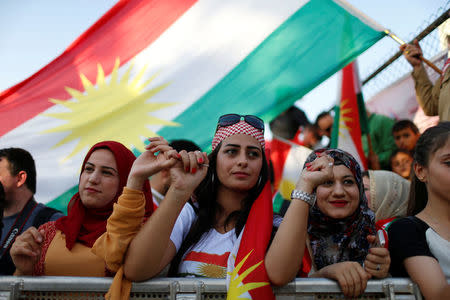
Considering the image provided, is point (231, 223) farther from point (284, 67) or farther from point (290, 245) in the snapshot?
point (284, 67)

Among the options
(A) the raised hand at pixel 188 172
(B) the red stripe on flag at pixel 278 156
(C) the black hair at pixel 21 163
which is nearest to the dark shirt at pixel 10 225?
(C) the black hair at pixel 21 163

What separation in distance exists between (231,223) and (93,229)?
76cm

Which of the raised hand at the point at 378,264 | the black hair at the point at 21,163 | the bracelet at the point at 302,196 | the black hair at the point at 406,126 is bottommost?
the raised hand at the point at 378,264

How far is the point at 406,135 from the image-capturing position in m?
4.96

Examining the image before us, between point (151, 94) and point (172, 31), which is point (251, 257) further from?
point (172, 31)

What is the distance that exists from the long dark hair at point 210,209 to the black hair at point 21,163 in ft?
6.21

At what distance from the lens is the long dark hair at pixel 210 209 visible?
204 cm

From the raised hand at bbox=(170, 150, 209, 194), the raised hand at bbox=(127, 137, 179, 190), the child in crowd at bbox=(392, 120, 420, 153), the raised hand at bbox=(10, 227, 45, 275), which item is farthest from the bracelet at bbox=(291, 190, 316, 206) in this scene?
the child in crowd at bbox=(392, 120, 420, 153)

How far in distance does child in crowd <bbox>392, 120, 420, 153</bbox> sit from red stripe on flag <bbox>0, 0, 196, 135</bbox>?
2.93 meters

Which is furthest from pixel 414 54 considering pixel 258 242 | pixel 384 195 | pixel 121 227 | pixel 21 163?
pixel 21 163

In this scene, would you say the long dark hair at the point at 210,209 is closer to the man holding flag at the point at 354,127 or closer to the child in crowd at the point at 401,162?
the man holding flag at the point at 354,127

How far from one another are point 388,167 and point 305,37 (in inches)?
77.6

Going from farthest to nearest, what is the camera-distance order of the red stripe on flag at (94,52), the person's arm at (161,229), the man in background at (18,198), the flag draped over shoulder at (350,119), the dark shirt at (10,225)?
the flag draped over shoulder at (350,119), the red stripe on flag at (94,52), the man in background at (18,198), the dark shirt at (10,225), the person's arm at (161,229)

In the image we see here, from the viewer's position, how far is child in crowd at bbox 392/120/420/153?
490cm
